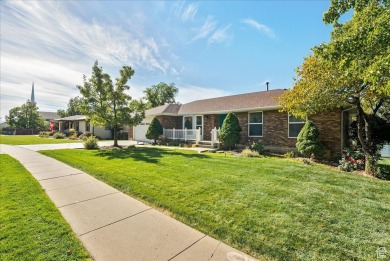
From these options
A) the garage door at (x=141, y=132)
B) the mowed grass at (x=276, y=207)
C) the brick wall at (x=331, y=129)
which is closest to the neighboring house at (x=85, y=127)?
the garage door at (x=141, y=132)

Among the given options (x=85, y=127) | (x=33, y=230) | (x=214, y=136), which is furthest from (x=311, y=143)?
(x=85, y=127)

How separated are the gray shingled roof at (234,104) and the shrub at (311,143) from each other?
8.13 ft

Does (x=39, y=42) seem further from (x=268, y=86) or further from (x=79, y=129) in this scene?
(x=79, y=129)

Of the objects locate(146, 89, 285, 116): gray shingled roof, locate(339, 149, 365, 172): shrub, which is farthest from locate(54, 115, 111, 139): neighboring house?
locate(339, 149, 365, 172): shrub

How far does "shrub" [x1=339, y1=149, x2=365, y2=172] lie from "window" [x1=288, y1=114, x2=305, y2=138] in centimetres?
320

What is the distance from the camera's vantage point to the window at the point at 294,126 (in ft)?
39.1

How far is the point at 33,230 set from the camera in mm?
3076

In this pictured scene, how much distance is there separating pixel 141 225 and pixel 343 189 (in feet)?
17.1

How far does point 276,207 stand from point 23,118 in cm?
6175

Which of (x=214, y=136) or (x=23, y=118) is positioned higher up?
(x=23, y=118)

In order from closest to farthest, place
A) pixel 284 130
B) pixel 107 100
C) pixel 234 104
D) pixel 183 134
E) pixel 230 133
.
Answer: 1. pixel 284 130
2. pixel 230 133
3. pixel 107 100
4. pixel 234 104
5. pixel 183 134

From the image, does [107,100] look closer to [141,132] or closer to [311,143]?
[141,132]

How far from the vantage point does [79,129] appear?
109 feet

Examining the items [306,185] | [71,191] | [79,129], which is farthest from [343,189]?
[79,129]
